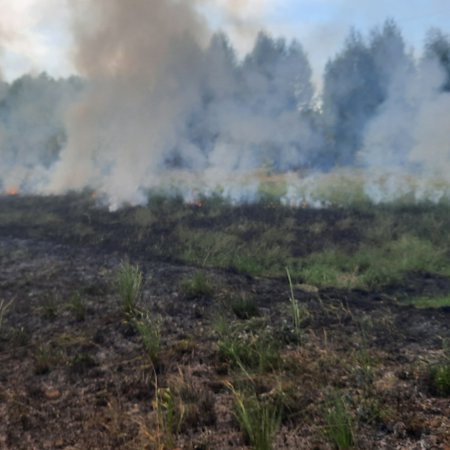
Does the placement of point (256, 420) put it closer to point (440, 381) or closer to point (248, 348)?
point (248, 348)

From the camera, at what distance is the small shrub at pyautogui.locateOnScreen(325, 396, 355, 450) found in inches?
155

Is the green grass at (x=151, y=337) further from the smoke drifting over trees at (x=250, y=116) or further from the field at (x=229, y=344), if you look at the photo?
the smoke drifting over trees at (x=250, y=116)

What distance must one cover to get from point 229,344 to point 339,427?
73.7 inches

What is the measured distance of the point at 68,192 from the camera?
23.8 metres

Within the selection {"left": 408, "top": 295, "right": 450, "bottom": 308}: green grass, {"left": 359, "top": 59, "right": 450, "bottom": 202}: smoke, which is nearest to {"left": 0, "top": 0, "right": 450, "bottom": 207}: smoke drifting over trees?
{"left": 359, "top": 59, "right": 450, "bottom": 202}: smoke

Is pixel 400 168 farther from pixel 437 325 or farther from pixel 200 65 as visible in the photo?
pixel 437 325

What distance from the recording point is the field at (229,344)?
436cm

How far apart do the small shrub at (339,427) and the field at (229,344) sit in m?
0.01

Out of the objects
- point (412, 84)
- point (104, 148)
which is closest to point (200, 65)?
point (104, 148)

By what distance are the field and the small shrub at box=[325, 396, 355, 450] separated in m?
0.01

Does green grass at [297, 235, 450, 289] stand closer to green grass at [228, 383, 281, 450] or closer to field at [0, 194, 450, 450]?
field at [0, 194, 450, 450]

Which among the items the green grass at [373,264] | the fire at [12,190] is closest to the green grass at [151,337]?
the green grass at [373,264]

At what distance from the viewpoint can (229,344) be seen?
18.6 ft

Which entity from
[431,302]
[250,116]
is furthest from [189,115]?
[431,302]
